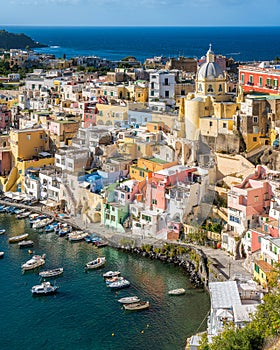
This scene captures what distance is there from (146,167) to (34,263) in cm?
739

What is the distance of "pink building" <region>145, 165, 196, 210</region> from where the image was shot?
2600 centimetres

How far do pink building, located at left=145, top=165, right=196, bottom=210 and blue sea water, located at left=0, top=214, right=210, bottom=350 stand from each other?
8.75 ft

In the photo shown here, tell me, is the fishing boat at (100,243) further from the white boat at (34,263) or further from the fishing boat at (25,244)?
the fishing boat at (25,244)

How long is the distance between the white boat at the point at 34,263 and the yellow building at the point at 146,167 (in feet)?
20.3

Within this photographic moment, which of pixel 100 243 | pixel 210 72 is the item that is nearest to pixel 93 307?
pixel 100 243

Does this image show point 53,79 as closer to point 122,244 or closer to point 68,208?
point 68,208

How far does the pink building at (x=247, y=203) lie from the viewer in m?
23.8

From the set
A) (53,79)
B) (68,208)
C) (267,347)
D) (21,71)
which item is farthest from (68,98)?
(267,347)

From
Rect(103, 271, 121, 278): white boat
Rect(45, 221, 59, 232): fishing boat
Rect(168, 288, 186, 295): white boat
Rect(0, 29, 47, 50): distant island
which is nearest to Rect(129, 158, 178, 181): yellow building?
Rect(45, 221, 59, 232): fishing boat

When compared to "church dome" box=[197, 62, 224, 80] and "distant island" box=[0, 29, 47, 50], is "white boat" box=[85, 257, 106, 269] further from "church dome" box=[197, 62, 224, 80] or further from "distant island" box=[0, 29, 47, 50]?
"distant island" box=[0, 29, 47, 50]

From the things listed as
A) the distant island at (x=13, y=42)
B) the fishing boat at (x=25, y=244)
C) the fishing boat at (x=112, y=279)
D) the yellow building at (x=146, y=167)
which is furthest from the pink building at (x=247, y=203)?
the distant island at (x=13, y=42)

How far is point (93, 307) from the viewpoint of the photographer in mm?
20656

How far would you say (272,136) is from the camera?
89.7 feet

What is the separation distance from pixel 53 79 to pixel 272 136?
22.3 m
